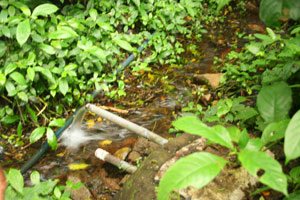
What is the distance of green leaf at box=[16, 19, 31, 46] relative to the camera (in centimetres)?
249

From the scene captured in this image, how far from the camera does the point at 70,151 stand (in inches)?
118

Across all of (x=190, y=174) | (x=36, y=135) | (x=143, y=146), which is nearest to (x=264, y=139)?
(x=190, y=174)

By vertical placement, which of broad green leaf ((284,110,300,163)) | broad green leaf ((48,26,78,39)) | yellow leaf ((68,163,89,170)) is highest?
broad green leaf ((284,110,300,163))

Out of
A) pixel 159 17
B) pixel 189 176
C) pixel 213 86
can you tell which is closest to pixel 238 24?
pixel 159 17

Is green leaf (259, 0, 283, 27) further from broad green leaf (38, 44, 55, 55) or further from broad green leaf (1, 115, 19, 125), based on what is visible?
broad green leaf (1, 115, 19, 125)

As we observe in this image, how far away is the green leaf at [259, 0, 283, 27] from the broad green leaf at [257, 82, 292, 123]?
0.68 m

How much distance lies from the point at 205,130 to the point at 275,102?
73cm

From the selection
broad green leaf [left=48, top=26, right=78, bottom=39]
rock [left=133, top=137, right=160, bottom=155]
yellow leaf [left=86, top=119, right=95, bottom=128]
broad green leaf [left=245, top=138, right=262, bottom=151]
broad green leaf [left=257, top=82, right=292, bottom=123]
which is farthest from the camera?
yellow leaf [left=86, top=119, right=95, bottom=128]

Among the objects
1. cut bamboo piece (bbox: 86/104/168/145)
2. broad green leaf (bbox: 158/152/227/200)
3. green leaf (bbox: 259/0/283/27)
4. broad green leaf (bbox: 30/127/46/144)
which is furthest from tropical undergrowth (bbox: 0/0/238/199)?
green leaf (bbox: 259/0/283/27)

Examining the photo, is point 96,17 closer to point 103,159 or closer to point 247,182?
point 103,159

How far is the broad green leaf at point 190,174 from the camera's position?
88 centimetres

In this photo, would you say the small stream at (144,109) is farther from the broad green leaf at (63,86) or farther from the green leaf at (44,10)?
the green leaf at (44,10)

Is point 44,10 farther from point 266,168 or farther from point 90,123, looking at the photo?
point 266,168

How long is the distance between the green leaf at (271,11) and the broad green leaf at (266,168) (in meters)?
0.51
